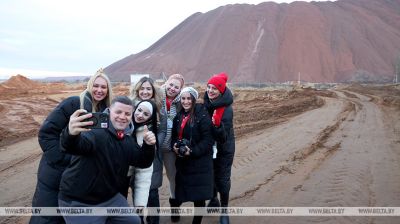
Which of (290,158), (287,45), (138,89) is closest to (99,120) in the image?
(138,89)

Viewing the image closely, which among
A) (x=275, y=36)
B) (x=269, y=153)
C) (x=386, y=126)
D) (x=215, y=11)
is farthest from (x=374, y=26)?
(x=269, y=153)

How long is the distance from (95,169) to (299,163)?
20.8ft

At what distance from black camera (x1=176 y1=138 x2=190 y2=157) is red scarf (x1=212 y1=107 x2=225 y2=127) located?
393mm

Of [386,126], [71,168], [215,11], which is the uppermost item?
[215,11]

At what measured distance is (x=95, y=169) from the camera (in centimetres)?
272

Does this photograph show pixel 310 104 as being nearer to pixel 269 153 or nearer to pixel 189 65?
pixel 269 153

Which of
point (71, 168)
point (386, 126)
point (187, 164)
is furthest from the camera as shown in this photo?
point (386, 126)

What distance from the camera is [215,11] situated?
355ft

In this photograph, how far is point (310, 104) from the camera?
2142cm

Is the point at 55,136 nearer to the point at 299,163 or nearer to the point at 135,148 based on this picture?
the point at 135,148

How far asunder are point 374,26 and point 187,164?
334 ft

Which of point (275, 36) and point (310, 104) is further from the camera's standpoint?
point (275, 36)

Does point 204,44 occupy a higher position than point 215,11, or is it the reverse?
point 215,11

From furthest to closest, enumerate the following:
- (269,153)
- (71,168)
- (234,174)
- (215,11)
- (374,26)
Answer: (215,11)
(374,26)
(269,153)
(234,174)
(71,168)
